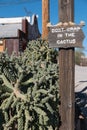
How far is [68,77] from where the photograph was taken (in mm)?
5395

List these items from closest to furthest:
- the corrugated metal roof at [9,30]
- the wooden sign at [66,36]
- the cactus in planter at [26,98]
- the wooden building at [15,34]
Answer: the cactus in planter at [26,98] → the wooden sign at [66,36] → the wooden building at [15,34] → the corrugated metal roof at [9,30]

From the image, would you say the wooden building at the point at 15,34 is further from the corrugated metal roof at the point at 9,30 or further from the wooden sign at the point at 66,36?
the wooden sign at the point at 66,36

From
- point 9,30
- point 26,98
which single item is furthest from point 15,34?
point 26,98

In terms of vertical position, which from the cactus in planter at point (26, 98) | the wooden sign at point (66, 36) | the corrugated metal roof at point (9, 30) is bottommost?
the cactus in planter at point (26, 98)

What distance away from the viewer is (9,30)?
83.9 feet

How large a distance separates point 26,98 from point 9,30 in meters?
21.1

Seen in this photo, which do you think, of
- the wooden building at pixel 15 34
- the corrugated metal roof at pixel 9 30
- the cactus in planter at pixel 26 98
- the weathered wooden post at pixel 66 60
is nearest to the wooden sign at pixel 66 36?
the weathered wooden post at pixel 66 60

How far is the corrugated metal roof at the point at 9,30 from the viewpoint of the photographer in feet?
81.0

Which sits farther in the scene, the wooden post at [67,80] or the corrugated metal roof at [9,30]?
the corrugated metal roof at [9,30]

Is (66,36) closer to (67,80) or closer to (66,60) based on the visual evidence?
(66,60)

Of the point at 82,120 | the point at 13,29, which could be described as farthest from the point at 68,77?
the point at 13,29

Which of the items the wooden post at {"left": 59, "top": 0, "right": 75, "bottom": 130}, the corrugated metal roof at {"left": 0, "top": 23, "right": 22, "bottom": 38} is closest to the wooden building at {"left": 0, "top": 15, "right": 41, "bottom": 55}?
the corrugated metal roof at {"left": 0, "top": 23, "right": 22, "bottom": 38}

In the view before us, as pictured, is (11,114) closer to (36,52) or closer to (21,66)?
(21,66)

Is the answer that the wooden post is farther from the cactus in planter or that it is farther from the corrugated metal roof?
the corrugated metal roof
